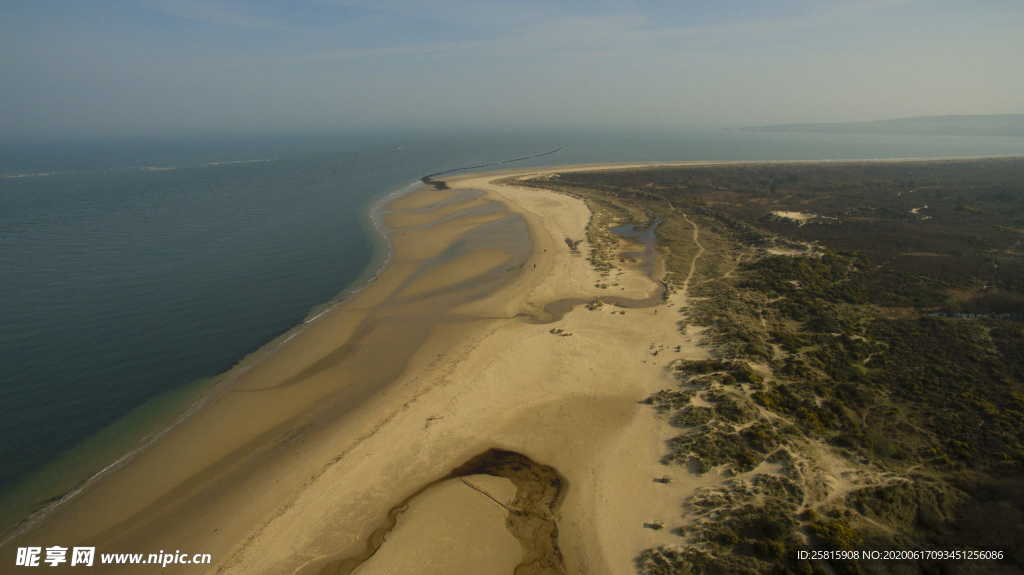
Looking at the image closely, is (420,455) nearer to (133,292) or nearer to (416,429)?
(416,429)

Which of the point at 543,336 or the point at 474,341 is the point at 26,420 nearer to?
the point at 474,341

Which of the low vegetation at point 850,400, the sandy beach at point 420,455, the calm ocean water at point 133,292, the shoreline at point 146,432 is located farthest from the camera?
the calm ocean water at point 133,292

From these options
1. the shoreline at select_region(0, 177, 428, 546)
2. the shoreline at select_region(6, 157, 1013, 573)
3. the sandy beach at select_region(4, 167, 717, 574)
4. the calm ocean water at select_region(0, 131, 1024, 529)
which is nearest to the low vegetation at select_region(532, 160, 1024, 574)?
the sandy beach at select_region(4, 167, 717, 574)

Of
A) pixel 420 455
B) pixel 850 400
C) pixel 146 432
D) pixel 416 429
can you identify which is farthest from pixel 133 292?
pixel 850 400

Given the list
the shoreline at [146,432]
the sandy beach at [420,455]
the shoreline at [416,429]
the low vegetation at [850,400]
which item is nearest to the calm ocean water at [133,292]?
the shoreline at [146,432]

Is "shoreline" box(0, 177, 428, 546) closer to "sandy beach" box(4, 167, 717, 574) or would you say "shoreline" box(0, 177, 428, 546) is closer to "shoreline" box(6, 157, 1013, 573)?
"shoreline" box(6, 157, 1013, 573)

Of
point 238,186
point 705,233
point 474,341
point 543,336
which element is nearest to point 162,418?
point 474,341

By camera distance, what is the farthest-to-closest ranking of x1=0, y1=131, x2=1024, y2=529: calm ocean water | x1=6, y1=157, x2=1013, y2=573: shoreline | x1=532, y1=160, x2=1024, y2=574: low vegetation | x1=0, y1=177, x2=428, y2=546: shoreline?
x1=0, y1=131, x2=1024, y2=529: calm ocean water, x1=0, y1=177, x2=428, y2=546: shoreline, x1=6, y1=157, x2=1013, y2=573: shoreline, x1=532, y1=160, x2=1024, y2=574: low vegetation

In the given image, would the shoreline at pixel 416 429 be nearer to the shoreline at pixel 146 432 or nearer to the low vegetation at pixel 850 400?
the shoreline at pixel 146 432
